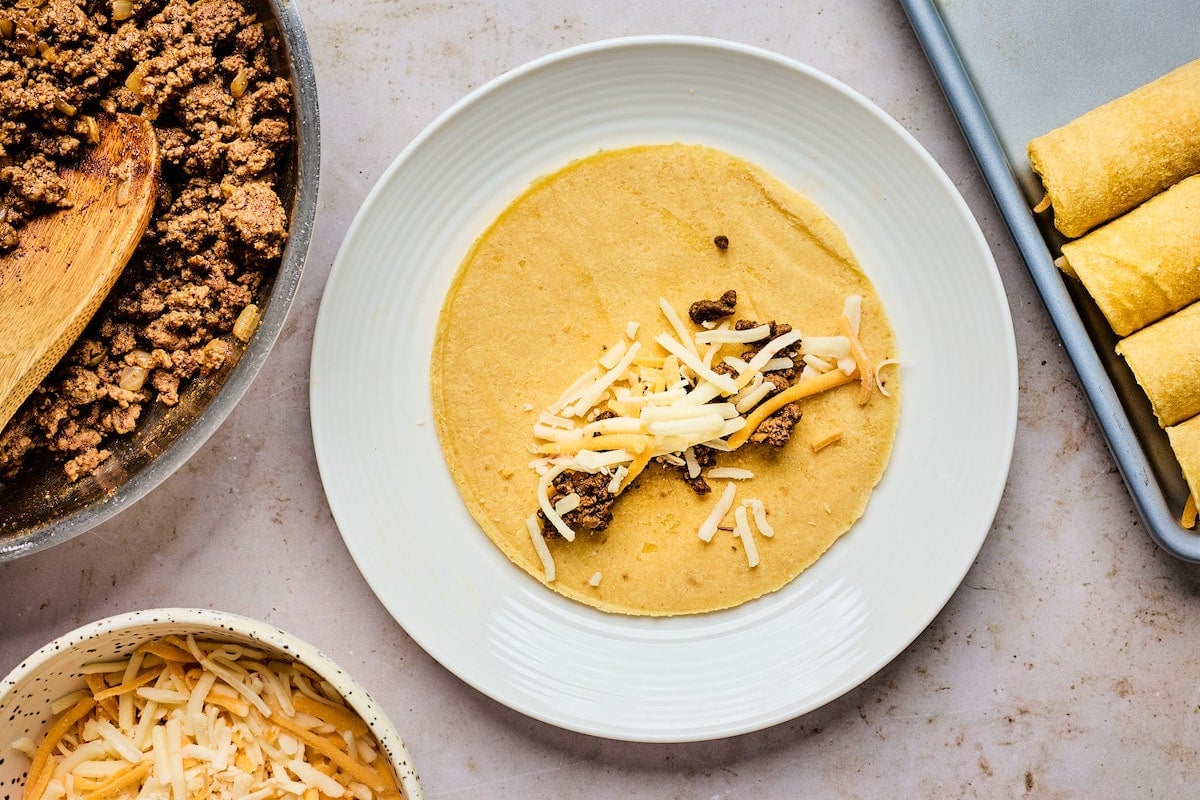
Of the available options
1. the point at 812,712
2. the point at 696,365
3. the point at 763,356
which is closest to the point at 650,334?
the point at 696,365

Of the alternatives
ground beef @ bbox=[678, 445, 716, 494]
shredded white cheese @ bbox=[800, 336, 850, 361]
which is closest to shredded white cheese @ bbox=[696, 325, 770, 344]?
shredded white cheese @ bbox=[800, 336, 850, 361]

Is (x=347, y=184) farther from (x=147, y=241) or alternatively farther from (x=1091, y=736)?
(x=1091, y=736)

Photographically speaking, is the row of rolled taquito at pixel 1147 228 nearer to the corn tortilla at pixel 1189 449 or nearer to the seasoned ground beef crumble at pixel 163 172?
the corn tortilla at pixel 1189 449

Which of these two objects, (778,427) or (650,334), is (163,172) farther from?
(778,427)

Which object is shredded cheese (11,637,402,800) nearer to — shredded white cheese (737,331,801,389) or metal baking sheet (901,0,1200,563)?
shredded white cheese (737,331,801,389)

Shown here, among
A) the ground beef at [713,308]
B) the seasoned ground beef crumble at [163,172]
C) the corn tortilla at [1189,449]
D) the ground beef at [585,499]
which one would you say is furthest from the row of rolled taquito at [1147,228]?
the seasoned ground beef crumble at [163,172]

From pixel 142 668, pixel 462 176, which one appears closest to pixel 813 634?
pixel 462 176
